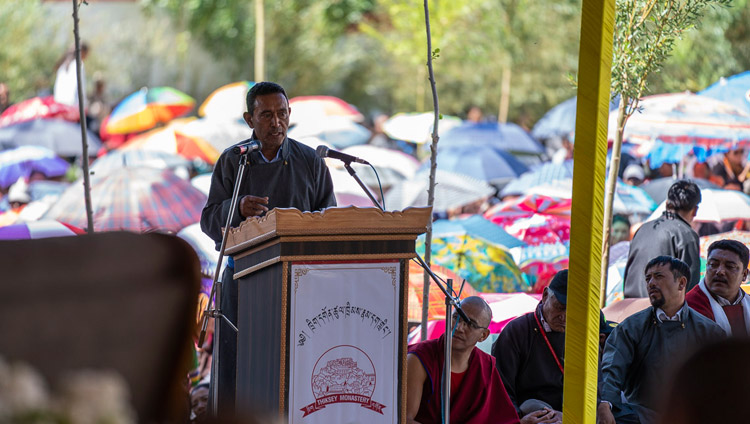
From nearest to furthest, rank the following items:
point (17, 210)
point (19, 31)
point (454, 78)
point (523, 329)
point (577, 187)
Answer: point (577, 187), point (523, 329), point (17, 210), point (19, 31), point (454, 78)

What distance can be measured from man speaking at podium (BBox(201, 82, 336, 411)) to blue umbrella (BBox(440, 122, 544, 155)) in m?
13.3

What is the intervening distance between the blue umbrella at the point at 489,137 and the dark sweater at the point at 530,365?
12567mm

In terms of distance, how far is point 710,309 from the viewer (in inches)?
237

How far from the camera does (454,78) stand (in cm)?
3169

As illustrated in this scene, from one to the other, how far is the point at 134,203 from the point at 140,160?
217 inches

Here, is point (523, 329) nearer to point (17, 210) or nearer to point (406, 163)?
point (17, 210)

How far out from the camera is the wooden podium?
411 centimetres

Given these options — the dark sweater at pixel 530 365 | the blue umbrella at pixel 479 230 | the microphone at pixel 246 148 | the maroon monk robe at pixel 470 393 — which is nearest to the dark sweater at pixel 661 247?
the dark sweater at pixel 530 365

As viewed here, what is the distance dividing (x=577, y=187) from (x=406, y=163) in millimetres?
12393

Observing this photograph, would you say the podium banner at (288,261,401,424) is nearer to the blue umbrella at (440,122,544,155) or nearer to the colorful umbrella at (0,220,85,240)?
the colorful umbrella at (0,220,85,240)

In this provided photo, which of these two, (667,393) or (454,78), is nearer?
(667,393)

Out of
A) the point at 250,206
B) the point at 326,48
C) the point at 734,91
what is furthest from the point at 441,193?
the point at 326,48

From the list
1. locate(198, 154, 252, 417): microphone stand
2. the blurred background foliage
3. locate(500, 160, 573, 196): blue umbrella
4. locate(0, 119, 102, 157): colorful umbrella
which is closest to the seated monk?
locate(198, 154, 252, 417): microphone stand

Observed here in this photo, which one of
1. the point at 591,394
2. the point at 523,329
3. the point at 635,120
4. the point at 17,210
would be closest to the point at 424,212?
the point at 591,394
